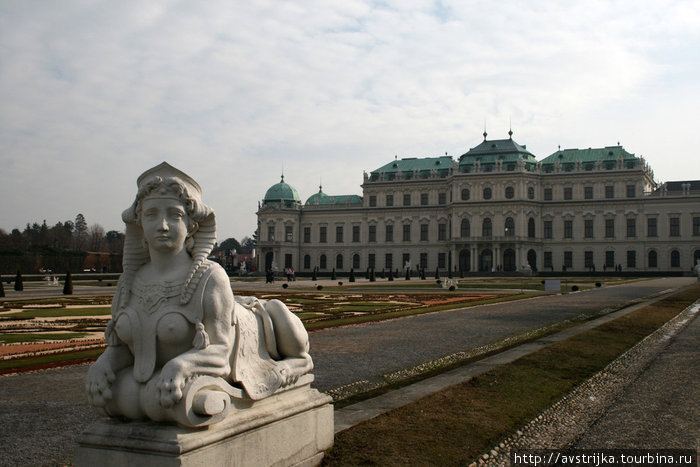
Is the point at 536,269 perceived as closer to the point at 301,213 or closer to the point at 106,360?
the point at 301,213

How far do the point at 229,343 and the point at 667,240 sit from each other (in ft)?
250

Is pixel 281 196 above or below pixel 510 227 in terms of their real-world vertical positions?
above

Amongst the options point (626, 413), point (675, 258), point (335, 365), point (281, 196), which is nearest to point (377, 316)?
point (335, 365)

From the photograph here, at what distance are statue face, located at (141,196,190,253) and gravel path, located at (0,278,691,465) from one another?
2.06 metres

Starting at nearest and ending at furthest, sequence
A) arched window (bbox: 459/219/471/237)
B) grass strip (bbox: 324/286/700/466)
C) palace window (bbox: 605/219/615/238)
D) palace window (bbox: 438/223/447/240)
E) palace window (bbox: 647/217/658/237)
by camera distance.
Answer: grass strip (bbox: 324/286/700/466) < palace window (bbox: 647/217/658/237) < palace window (bbox: 605/219/615/238) < arched window (bbox: 459/219/471/237) < palace window (bbox: 438/223/447/240)

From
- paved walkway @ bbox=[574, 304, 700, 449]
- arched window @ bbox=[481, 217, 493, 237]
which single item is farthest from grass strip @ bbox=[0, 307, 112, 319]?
arched window @ bbox=[481, 217, 493, 237]

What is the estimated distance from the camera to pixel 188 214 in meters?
4.08

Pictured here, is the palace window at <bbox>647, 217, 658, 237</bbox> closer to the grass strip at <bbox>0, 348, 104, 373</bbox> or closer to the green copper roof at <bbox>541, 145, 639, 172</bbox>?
the green copper roof at <bbox>541, 145, 639, 172</bbox>

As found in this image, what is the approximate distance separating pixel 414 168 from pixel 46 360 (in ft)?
246

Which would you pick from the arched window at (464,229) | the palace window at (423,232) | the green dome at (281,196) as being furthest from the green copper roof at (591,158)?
the green dome at (281,196)

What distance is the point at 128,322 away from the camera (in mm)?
3834

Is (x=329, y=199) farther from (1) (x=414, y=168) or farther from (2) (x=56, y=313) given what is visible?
(2) (x=56, y=313)

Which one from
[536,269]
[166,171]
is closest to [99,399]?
[166,171]

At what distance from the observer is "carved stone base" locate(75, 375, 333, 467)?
11.4 ft
